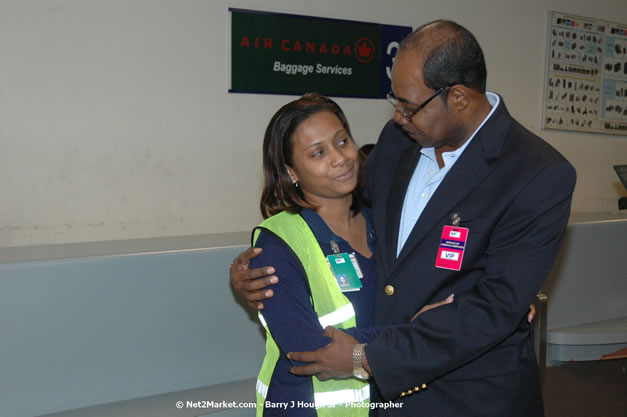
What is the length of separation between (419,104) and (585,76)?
4.70 meters

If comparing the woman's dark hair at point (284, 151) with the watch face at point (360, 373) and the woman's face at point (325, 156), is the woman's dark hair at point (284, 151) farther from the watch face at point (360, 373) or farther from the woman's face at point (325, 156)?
the watch face at point (360, 373)

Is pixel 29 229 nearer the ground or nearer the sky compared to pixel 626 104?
nearer the ground

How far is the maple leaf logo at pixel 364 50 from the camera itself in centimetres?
442

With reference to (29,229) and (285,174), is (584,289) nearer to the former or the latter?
(285,174)

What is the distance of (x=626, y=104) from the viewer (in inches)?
227

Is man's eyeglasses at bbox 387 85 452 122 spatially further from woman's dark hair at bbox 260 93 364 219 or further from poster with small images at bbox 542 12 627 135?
poster with small images at bbox 542 12 627 135

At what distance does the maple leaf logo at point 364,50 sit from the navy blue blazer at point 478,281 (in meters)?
2.97

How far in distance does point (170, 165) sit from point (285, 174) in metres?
2.36

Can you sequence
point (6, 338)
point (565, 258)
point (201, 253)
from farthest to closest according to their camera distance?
point (565, 258) → point (201, 253) → point (6, 338)

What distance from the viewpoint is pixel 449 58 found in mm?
1492

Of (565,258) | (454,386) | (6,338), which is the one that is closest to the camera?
(454,386)

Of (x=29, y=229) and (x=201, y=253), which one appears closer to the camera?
(x=201, y=253)

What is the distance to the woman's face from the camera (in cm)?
159

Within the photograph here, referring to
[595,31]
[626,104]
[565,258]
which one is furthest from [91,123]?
[626,104]
